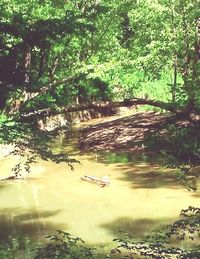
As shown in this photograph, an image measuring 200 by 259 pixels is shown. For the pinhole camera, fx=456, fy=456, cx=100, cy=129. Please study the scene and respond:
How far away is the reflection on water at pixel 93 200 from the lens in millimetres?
11289

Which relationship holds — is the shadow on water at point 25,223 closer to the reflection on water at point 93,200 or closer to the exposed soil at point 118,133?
the reflection on water at point 93,200

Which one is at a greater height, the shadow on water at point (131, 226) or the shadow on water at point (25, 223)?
the shadow on water at point (25, 223)

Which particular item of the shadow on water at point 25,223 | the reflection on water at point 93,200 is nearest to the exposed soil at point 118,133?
the reflection on water at point 93,200

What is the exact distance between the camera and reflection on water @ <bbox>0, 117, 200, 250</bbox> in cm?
1129

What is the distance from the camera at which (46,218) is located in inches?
471

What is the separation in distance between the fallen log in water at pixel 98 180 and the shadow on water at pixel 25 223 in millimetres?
2642

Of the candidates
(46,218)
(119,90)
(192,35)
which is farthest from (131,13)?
(46,218)

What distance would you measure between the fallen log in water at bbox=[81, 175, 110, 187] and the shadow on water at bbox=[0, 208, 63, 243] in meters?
2.64

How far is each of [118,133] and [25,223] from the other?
10.9m

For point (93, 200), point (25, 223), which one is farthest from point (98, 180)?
point (25, 223)

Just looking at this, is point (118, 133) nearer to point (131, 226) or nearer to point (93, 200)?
point (93, 200)

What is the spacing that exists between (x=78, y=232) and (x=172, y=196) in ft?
12.2

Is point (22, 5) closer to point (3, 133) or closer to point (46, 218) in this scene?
point (46, 218)

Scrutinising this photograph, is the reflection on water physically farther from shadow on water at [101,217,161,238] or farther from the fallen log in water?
the fallen log in water
